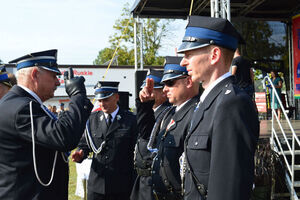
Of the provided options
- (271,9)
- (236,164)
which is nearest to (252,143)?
(236,164)

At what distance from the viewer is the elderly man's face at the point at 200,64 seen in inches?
74.0

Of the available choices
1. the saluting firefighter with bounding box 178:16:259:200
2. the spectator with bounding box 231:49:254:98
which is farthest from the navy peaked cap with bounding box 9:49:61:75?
the spectator with bounding box 231:49:254:98

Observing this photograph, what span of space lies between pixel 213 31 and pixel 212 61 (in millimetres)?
186

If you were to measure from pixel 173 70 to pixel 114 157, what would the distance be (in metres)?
1.58

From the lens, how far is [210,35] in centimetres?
→ 190

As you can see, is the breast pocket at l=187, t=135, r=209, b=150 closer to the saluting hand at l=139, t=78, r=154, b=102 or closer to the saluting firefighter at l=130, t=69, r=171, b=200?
the saluting hand at l=139, t=78, r=154, b=102

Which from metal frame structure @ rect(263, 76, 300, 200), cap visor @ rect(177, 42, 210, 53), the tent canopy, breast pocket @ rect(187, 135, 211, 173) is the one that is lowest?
metal frame structure @ rect(263, 76, 300, 200)

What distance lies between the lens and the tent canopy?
9953mm

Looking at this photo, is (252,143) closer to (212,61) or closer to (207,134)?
(207,134)

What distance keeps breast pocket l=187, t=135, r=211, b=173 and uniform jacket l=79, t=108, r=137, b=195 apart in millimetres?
2500

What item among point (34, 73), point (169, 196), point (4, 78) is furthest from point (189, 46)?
point (4, 78)

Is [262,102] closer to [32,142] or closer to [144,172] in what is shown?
[144,172]

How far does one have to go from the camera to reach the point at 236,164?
1.55 m

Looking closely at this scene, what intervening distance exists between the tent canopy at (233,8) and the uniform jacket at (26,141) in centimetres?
765
